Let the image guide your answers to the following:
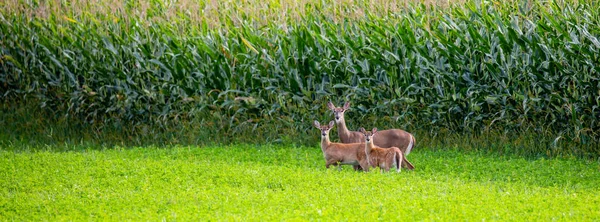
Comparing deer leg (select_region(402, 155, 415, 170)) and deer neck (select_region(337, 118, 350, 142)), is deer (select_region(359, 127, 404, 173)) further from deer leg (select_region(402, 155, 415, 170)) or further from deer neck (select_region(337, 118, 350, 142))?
deer neck (select_region(337, 118, 350, 142))

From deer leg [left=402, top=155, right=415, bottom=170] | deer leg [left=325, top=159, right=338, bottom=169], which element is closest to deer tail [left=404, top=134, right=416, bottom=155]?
deer leg [left=402, top=155, right=415, bottom=170]

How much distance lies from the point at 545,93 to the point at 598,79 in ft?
3.01

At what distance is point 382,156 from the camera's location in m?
11.6

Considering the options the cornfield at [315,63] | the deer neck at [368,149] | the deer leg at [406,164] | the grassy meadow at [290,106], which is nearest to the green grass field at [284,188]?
the grassy meadow at [290,106]

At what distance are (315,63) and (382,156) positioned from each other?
12.5ft

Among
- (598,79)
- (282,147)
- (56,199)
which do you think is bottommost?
(282,147)

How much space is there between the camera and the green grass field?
9.22 m

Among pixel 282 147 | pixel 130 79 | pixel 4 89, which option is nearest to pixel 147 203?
pixel 282 147

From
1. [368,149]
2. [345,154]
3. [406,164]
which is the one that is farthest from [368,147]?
[406,164]

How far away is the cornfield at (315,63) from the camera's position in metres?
13.4

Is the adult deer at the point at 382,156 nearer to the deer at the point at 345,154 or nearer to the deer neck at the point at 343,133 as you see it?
the deer at the point at 345,154

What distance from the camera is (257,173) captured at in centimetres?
1159

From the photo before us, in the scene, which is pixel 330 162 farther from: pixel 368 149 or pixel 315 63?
pixel 315 63

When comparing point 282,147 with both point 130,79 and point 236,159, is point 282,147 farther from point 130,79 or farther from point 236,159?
point 130,79
